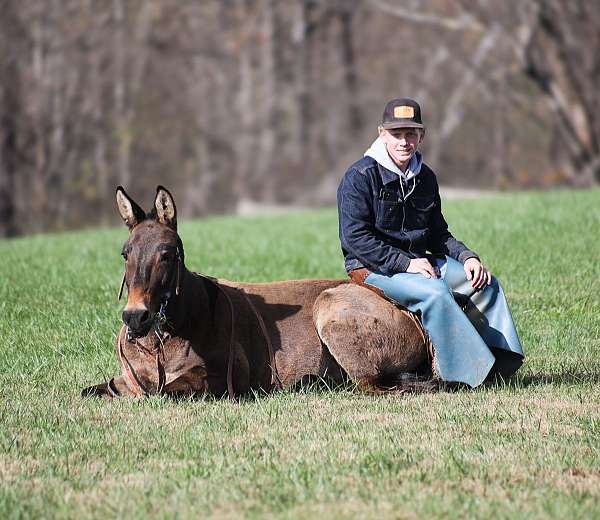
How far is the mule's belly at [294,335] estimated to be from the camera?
7.80 metres

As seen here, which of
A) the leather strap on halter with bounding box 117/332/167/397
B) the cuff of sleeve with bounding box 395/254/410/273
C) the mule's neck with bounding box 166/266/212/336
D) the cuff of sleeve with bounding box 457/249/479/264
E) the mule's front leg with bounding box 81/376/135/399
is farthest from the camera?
the cuff of sleeve with bounding box 457/249/479/264

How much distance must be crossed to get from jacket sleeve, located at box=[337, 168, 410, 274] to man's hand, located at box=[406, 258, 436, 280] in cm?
3

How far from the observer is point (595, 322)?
33.7ft

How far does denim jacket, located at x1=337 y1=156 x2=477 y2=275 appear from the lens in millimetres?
7699

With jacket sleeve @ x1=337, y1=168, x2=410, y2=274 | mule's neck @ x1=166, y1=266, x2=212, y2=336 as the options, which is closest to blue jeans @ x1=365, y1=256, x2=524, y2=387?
jacket sleeve @ x1=337, y1=168, x2=410, y2=274

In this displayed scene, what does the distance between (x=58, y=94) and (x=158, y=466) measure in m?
37.0

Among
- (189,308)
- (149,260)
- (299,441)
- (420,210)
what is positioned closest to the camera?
(299,441)

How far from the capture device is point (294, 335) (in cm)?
786

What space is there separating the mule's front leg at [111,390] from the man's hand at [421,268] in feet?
6.79

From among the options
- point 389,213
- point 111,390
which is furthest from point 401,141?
point 111,390

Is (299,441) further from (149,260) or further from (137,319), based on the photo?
(149,260)

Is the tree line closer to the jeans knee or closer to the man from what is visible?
the man

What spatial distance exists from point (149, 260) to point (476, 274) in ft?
7.45

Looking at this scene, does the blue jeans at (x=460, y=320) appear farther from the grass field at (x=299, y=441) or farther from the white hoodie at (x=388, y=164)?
the white hoodie at (x=388, y=164)
